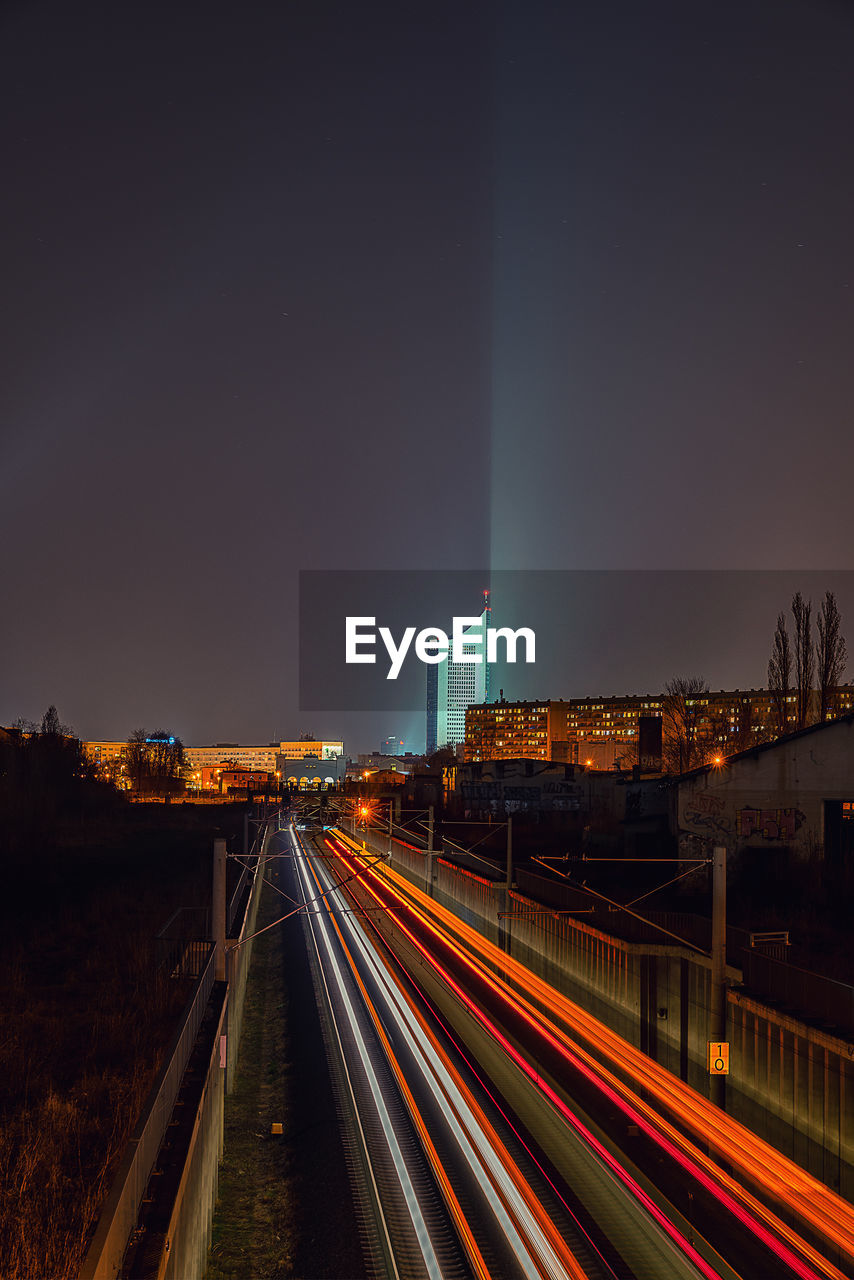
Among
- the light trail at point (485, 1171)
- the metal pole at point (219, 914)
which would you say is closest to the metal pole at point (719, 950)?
the light trail at point (485, 1171)

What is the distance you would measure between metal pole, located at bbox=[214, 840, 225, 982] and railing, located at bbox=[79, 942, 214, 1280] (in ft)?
22.1

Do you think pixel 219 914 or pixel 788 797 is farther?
pixel 788 797

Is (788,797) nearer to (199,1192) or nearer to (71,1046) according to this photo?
(71,1046)

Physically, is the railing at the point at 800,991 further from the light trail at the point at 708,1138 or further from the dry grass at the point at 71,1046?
the dry grass at the point at 71,1046

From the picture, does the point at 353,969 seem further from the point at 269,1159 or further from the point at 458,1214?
the point at 458,1214

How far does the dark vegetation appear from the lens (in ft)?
43.4

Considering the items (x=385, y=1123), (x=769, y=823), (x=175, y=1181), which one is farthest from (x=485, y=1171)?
(x=769, y=823)

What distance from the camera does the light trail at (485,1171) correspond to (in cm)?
1115

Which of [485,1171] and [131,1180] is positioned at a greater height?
[131,1180]

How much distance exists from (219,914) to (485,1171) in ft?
26.3

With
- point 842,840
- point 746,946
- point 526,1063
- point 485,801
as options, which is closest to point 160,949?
point 526,1063

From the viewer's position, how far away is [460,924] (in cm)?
3922

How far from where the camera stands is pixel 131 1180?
26.7 feet

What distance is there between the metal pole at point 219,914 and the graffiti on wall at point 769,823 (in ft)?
74.6
